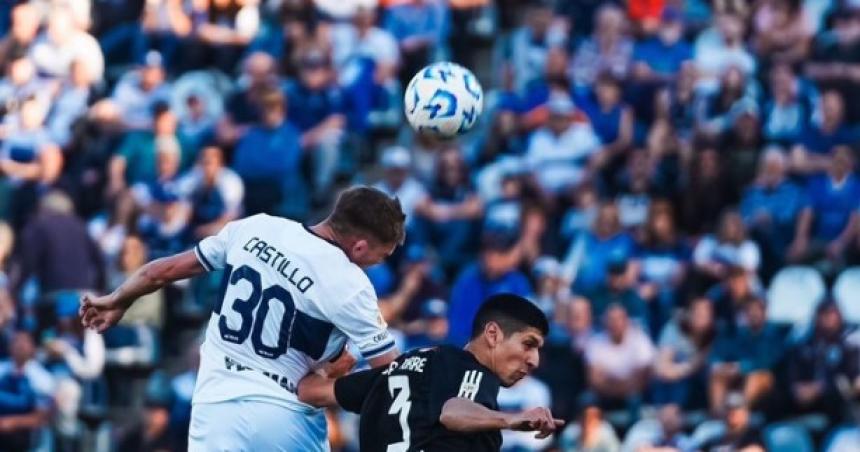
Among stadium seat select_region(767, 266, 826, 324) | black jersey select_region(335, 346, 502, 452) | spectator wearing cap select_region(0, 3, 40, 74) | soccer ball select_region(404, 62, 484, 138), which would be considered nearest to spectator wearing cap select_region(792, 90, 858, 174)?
stadium seat select_region(767, 266, 826, 324)

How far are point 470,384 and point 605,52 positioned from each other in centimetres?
1289

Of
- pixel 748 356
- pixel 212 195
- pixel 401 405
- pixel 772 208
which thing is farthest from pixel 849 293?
pixel 401 405

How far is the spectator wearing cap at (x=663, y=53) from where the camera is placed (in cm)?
2289

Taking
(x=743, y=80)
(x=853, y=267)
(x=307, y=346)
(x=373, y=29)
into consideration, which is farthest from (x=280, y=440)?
(x=373, y=29)

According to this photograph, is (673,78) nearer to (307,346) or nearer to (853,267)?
(853,267)

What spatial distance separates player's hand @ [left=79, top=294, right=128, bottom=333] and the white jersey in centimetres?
54

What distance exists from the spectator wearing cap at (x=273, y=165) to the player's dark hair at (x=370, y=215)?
11.1 m

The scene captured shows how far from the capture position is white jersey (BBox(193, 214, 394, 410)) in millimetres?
11867

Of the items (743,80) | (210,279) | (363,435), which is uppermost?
(743,80)

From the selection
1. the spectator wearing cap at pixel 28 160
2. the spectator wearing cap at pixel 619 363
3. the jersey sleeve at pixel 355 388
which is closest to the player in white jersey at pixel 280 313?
the jersey sleeve at pixel 355 388

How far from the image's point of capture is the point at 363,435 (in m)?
11.2

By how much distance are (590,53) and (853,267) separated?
15.4 ft

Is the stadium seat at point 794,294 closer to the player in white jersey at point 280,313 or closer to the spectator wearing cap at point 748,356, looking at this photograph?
the spectator wearing cap at point 748,356

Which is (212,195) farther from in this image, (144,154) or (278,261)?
(278,261)
